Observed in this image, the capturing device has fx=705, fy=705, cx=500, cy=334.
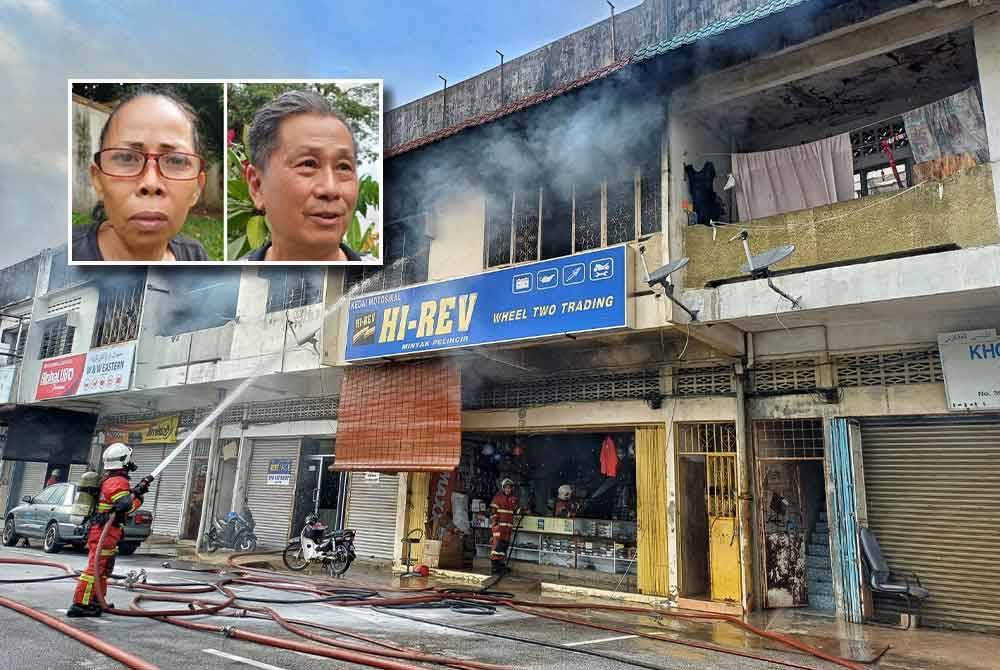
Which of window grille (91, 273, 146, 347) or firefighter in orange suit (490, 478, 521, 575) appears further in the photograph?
window grille (91, 273, 146, 347)

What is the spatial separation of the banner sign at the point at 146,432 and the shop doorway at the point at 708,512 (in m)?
15.1

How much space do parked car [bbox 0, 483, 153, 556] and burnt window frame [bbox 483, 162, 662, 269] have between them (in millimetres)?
9208

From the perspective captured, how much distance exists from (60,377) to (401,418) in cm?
1350

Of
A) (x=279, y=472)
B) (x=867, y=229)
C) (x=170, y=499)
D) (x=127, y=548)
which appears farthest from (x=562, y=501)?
(x=170, y=499)

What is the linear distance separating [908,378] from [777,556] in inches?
122

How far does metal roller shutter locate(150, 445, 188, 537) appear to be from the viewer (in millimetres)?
19359

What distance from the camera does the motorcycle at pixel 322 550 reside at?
500 inches

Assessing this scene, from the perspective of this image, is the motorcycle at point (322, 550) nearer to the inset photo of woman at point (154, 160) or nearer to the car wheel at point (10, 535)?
the inset photo of woman at point (154, 160)

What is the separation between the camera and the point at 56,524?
14562 millimetres

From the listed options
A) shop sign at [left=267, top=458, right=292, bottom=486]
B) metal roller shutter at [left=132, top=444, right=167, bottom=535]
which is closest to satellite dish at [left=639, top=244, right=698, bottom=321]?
shop sign at [left=267, top=458, right=292, bottom=486]

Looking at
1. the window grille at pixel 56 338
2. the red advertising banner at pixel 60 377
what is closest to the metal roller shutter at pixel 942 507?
the red advertising banner at pixel 60 377

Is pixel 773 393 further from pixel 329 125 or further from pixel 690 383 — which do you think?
pixel 329 125

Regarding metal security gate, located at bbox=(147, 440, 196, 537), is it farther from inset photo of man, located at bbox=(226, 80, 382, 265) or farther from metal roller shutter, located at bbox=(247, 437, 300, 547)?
inset photo of man, located at bbox=(226, 80, 382, 265)

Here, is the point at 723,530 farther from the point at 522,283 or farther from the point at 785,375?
the point at 522,283
